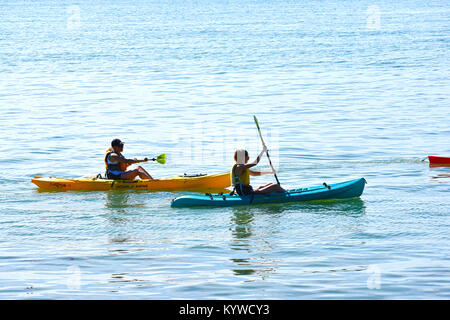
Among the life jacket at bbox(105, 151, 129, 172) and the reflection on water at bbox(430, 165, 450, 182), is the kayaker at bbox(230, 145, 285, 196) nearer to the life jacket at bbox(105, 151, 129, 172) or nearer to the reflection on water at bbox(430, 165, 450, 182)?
the life jacket at bbox(105, 151, 129, 172)

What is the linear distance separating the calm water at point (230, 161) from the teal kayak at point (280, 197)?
189 millimetres

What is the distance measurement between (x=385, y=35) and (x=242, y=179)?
179 ft

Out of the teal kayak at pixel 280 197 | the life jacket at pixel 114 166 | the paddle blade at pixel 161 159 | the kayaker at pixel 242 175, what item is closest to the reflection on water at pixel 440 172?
the teal kayak at pixel 280 197

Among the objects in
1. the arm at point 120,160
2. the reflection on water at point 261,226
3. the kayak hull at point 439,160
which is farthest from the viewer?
the kayak hull at point 439,160

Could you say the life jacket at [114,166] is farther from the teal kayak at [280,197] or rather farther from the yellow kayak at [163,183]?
the teal kayak at [280,197]

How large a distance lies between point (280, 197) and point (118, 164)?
447 cm

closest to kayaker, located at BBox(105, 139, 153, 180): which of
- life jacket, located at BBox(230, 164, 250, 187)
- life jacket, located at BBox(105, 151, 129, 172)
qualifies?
life jacket, located at BBox(105, 151, 129, 172)

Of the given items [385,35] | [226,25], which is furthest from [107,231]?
[226,25]

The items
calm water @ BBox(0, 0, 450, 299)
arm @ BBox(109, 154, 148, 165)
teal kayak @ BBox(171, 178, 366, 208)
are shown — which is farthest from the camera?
arm @ BBox(109, 154, 148, 165)

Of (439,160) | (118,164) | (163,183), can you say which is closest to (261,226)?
(163,183)

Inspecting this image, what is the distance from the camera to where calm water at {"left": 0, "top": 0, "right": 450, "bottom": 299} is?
12906mm

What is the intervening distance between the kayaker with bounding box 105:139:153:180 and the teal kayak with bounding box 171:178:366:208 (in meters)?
2.31

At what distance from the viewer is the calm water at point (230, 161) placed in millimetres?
12906

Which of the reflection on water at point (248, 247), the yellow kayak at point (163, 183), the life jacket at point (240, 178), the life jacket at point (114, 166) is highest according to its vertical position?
the life jacket at point (114, 166)
